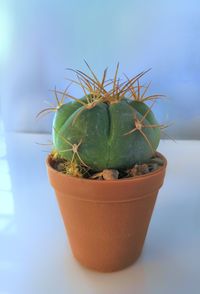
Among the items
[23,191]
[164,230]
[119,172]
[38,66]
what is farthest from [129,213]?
[38,66]

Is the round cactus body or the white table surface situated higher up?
the round cactus body

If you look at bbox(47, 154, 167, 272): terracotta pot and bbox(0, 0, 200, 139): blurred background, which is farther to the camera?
bbox(0, 0, 200, 139): blurred background

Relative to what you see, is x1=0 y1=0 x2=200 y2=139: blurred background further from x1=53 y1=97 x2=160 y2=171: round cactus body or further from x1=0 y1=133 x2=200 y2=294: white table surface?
x1=53 y1=97 x2=160 y2=171: round cactus body

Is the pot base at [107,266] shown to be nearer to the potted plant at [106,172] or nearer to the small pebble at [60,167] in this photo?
the potted plant at [106,172]

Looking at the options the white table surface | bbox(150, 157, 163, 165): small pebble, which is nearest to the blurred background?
the white table surface

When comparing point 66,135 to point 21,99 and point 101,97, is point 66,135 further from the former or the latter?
point 21,99

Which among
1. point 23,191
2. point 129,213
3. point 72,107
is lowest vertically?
point 23,191

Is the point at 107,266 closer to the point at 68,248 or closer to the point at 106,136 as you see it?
the point at 68,248
